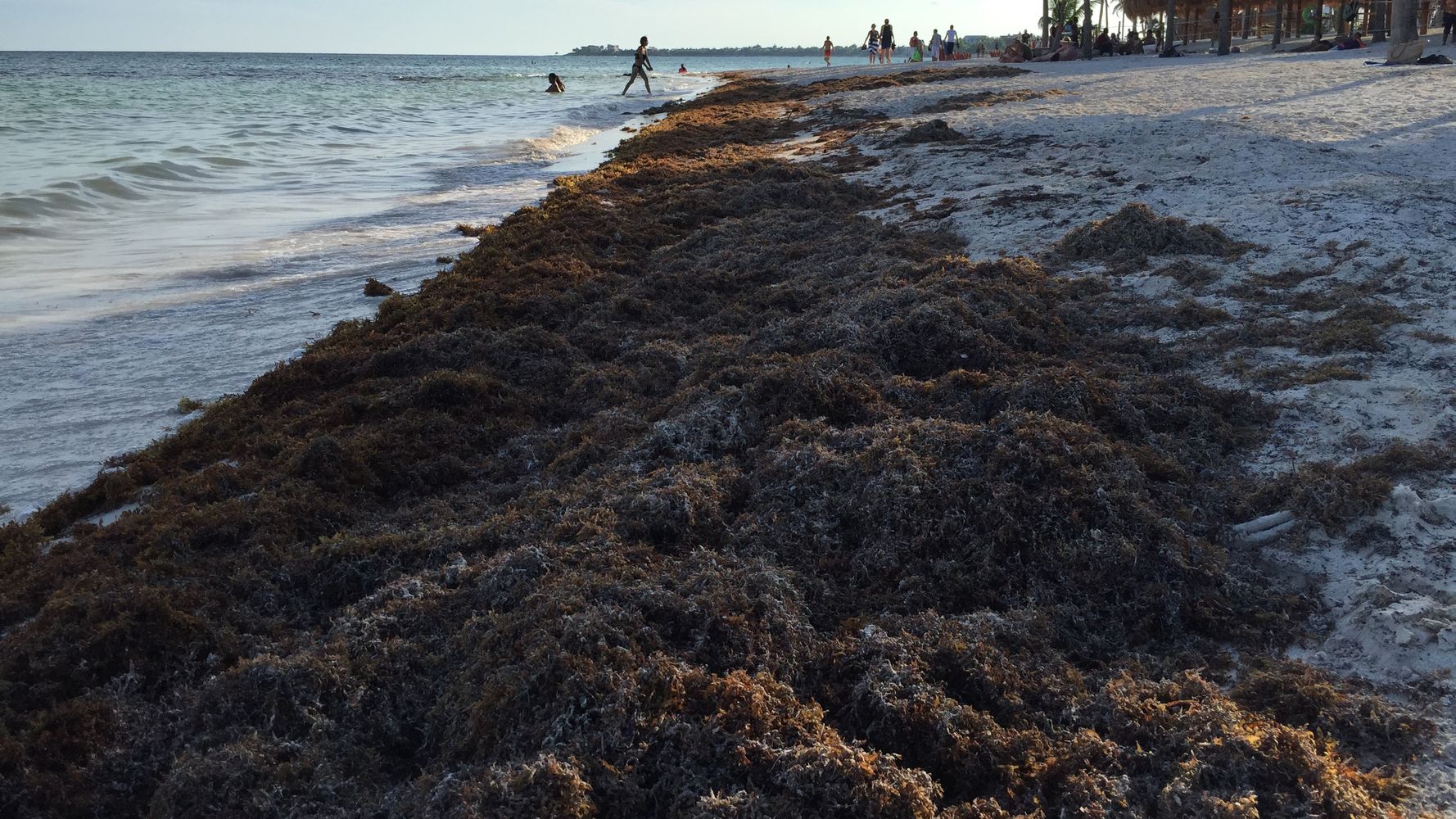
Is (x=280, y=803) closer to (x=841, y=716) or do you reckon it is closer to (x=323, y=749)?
(x=323, y=749)

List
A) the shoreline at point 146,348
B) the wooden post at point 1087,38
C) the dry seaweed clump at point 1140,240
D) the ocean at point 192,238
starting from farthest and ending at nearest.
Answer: the wooden post at point 1087,38 → the dry seaweed clump at point 1140,240 → the ocean at point 192,238 → the shoreline at point 146,348

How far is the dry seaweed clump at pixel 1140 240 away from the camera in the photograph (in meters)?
5.41

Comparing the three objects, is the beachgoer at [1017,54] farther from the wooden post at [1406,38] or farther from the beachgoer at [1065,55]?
the wooden post at [1406,38]

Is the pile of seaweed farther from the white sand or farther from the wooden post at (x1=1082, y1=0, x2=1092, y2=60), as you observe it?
the wooden post at (x1=1082, y1=0, x2=1092, y2=60)

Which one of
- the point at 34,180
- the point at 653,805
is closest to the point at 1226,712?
the point at 653,805

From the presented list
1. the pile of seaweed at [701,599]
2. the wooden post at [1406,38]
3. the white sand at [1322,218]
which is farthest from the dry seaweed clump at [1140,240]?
the wooden post at [1406,38]

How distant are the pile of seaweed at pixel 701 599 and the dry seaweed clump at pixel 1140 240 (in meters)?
0.88

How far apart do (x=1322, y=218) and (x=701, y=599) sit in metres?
5.26

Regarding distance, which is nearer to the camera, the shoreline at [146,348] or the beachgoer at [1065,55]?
the shoreline at [146,348]

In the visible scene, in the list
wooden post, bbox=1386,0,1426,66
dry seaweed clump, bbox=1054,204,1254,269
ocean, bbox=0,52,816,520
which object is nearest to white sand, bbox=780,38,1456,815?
dry seaweed clump, bbox=1054,204,1254,269

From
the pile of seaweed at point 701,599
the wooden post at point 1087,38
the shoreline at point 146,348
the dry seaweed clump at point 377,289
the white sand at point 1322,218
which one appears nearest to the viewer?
the pile of seaweed at point 701,599

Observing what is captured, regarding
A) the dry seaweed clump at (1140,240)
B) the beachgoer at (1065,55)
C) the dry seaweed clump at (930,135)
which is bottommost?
the dry seaweed clump at (1140,240)

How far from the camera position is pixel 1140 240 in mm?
5633

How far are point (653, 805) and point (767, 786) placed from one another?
0.81ft
